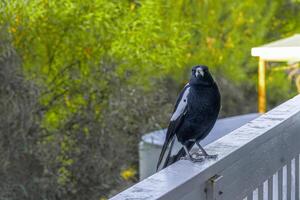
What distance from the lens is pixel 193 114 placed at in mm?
1910

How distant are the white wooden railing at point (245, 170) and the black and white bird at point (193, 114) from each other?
0.15 meters

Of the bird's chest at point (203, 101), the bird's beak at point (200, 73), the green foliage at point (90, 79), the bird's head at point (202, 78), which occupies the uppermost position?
the bird's beak at point (200, 73)

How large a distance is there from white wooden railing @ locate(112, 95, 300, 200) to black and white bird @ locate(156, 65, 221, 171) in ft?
0.48

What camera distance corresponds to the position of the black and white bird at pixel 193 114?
186 cm

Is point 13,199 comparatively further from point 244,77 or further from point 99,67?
point 244,77

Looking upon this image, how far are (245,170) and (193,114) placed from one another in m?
0.37

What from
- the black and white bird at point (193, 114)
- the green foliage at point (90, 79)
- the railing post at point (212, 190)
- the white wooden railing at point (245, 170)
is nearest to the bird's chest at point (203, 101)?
the black and white bird at point (193, 114)

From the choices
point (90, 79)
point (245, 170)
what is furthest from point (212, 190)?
point (90, 79)

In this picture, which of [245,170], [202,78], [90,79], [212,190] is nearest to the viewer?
[212,190]

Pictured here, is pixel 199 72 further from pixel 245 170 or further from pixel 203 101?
pixel 245 170

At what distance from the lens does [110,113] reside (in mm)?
5133

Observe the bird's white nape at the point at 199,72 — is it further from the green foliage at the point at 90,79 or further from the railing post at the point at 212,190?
the green foliage at the point at 90,79

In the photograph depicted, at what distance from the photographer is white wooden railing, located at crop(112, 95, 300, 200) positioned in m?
1.25

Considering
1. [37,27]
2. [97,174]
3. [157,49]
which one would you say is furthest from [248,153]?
[157,49]
